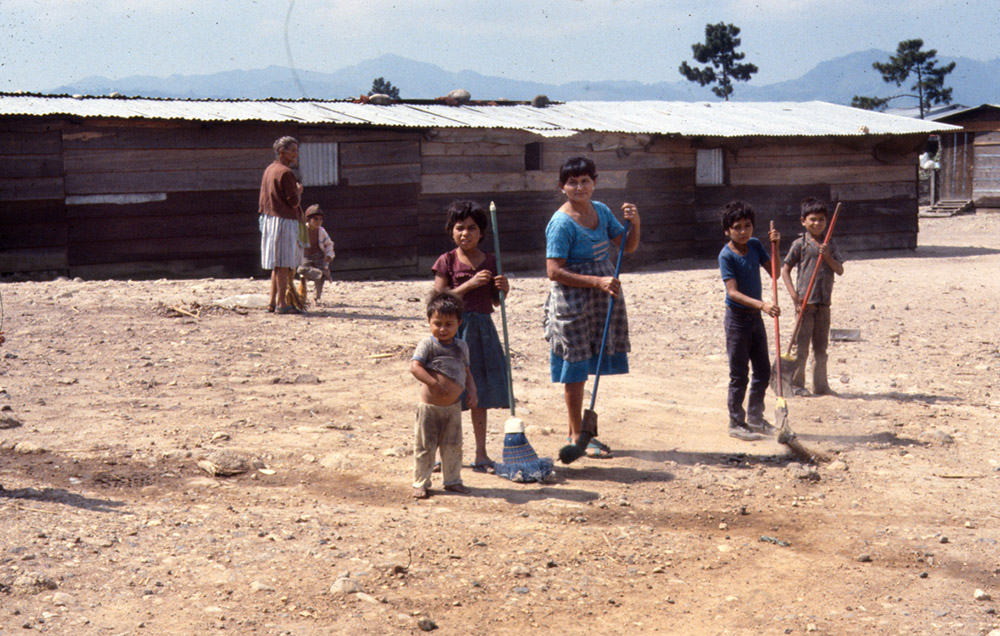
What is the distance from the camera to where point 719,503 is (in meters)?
4.88

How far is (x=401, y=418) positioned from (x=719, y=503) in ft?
7.43

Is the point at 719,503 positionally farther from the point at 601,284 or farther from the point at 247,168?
the point at 247,168

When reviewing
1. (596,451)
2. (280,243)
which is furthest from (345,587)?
(280,243)

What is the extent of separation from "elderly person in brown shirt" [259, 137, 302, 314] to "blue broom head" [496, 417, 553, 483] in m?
4.96

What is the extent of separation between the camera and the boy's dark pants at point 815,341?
23.5 feet

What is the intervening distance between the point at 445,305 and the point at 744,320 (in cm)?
212

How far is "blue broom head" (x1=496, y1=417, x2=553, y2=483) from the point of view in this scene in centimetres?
506

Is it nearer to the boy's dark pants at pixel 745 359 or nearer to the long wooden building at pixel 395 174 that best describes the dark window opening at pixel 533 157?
the long wooden building at pixel 395 174

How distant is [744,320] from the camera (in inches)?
237

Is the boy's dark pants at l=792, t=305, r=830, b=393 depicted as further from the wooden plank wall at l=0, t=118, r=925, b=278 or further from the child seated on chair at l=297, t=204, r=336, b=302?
the wooden plank wall at l=0, t=118, r=925, b=278

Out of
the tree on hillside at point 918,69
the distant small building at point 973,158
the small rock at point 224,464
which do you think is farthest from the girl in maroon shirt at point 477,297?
the tree on hillside at point 918,69

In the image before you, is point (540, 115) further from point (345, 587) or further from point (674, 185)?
point (345, 587)

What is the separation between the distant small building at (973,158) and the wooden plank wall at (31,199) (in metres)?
25.4

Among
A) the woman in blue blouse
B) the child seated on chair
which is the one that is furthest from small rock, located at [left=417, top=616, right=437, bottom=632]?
the child seated on chair
